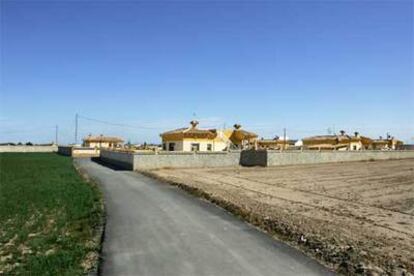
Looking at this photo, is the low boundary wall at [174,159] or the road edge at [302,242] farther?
the low boundary wall at [174,159]

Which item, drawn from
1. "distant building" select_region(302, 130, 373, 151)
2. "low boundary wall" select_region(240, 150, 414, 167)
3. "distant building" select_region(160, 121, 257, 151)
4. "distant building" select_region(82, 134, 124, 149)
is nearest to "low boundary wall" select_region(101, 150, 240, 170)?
"low boundary wall" select_region(240, 150, 414, 167)

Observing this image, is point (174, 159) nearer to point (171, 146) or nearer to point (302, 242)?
point (171, 146)

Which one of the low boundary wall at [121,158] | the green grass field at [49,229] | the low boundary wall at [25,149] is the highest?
the low boundary wall at [25,149]

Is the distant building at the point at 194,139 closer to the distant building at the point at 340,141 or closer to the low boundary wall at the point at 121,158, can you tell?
the low boundary wall at the point at 121,158

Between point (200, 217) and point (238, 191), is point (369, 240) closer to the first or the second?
point (200, 217)

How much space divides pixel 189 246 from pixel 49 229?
517 cm

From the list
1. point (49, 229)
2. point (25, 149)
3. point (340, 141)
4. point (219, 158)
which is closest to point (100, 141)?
point (25, 149)

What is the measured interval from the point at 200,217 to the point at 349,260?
6.32 m

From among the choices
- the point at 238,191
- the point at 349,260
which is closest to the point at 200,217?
the point at 349,260

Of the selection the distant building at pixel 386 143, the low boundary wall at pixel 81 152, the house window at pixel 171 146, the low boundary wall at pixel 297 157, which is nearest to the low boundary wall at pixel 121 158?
the house window at pixel 171 146

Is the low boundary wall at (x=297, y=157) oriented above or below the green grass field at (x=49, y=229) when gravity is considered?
above

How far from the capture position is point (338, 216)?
1655 cm

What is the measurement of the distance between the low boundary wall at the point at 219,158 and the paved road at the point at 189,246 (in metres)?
21.4

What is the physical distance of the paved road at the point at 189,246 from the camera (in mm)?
9641
